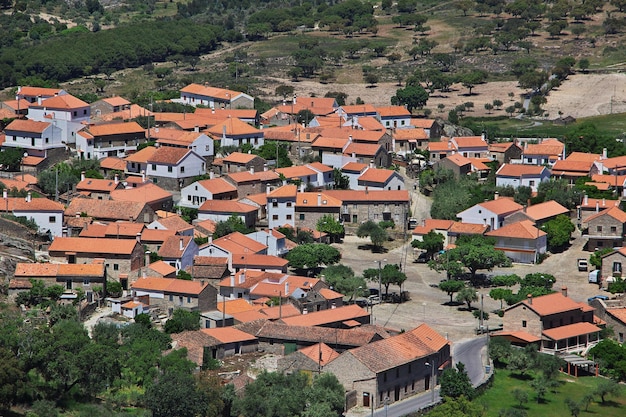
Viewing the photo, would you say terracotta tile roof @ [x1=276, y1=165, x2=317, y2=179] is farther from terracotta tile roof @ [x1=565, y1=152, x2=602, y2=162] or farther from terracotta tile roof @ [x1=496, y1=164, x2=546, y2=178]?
terracotta tile roof @ [x1=565, y1=152, x2=602, y2=162]

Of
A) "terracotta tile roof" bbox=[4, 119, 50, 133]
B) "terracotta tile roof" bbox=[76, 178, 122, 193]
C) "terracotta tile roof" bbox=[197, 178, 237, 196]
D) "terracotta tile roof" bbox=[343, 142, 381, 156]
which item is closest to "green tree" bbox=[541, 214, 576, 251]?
"terracotta tile roof" bbox=[343, 142, 381, 156]

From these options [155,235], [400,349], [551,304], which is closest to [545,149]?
[551,304]

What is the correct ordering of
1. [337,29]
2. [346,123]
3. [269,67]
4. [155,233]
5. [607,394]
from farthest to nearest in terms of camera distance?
[337,29], [269,67], [346,123], [155,233], [607,394]

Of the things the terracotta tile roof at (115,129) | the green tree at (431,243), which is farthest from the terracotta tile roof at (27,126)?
the green tree at (431,243)

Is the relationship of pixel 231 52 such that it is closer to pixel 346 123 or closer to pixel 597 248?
pixel 346 123

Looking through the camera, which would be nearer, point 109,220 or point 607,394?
point 607,394

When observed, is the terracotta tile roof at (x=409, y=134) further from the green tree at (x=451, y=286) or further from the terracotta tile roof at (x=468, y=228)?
the green tree at (x=451, y=286)

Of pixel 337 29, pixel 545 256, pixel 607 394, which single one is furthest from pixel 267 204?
pixel 337 29
